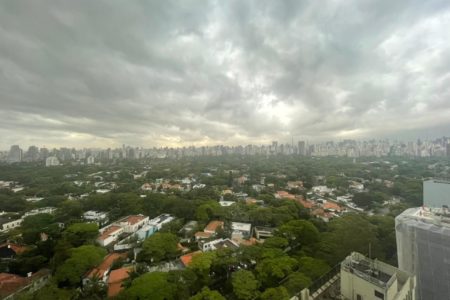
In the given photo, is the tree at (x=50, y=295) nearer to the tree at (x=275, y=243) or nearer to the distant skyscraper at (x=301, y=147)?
the tree at (x=275, y=243)

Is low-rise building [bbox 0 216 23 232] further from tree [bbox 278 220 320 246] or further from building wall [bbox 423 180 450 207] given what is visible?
building wall [bbox 423 180 450 207]

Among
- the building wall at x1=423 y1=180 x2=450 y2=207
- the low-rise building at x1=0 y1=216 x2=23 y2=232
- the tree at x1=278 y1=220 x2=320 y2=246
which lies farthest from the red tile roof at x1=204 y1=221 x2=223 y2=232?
the building wall at x1=423 y1=180 x2=450 y2=207

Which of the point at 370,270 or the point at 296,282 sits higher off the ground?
the point at 370,270

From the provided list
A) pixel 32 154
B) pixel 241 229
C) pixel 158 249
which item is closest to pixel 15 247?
pixel 158 249

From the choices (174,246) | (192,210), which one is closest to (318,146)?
(192,210)

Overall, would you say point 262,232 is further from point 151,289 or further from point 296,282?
point 151,289

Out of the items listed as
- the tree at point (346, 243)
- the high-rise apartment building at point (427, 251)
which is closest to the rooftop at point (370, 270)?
the tree at point (346, 243)
